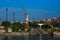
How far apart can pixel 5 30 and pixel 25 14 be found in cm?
2036

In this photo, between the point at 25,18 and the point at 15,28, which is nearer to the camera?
the point at 15,28

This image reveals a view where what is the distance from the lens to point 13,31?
48.6 metres

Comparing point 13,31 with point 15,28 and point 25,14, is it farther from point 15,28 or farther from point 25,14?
point 25,14

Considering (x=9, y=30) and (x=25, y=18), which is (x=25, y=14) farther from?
(x=9, y=30)

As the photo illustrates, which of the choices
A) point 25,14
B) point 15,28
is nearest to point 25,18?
point 25,14

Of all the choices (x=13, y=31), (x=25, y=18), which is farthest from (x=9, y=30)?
(x=25, y=18)

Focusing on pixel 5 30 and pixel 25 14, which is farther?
pixel 25 14

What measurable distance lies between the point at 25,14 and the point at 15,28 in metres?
17.7

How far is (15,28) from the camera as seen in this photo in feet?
164

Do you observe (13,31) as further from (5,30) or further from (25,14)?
(25,14)

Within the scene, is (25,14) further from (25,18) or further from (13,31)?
(13,31)

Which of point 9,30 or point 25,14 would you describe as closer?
point 9,30

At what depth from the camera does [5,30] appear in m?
47.5

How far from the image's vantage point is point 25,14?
6731cm
